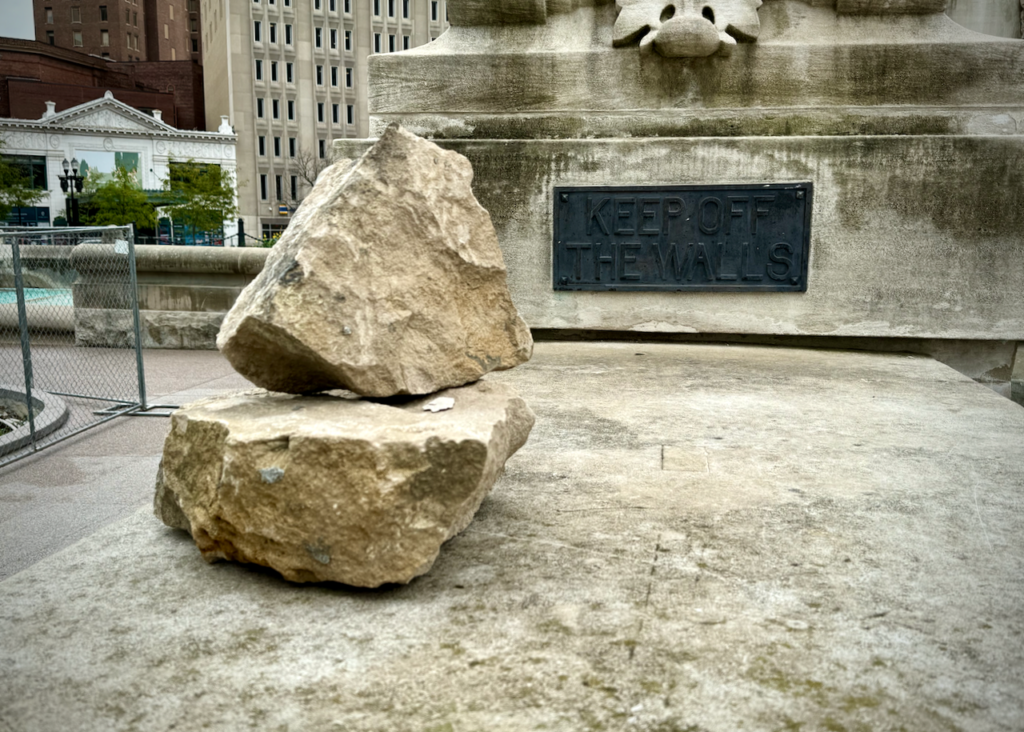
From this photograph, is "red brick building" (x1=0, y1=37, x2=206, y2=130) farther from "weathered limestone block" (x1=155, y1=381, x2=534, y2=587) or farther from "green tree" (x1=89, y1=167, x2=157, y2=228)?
"weathered limestone block" (x1=155, y1=381, x2=534, y2=587)

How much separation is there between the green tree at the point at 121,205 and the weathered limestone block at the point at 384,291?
1943 inches

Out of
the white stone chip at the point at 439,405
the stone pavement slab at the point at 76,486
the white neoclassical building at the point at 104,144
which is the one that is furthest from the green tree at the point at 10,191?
the white stone chip at the point at 439,405

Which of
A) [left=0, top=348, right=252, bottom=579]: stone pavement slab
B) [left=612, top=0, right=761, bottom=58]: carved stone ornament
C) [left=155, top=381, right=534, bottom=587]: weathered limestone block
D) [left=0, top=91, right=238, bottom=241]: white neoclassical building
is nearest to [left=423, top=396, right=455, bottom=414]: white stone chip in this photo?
[left=155, top=381, right=534, bottom=587]: weathered limestone block

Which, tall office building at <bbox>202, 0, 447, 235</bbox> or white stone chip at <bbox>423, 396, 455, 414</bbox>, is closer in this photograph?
white stone chip at <bbox>423, 396, 455, 414</bbox>

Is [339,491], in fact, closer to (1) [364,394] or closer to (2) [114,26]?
(1) [364,394]

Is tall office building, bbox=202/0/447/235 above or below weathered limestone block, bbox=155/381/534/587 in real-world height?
above

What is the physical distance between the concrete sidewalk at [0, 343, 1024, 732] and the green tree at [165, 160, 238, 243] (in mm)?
49200

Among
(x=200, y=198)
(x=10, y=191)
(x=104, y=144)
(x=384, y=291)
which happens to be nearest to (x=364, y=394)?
(x=384, y=291)

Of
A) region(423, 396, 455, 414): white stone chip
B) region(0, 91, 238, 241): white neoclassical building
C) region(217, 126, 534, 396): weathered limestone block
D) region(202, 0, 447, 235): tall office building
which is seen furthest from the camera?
region(202, 0, 447, 235): tall office building

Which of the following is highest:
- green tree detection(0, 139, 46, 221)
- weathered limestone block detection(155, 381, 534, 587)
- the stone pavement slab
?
green tree detection(0, 139, 46, 221)

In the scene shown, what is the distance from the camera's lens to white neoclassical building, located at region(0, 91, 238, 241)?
57281 mm

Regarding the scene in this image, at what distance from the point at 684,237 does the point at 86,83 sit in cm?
7523

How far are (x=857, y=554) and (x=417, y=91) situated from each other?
5.31 meters

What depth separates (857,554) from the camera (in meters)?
2.57
